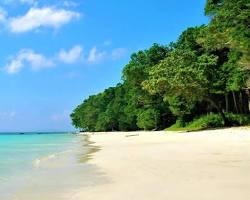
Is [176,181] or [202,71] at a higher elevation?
[202,71]

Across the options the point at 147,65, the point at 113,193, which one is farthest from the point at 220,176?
the point at 147,65

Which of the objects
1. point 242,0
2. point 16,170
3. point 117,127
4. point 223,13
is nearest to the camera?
point 16,170

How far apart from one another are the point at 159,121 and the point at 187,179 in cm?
5361

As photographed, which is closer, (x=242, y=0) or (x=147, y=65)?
(x=242, y=0)

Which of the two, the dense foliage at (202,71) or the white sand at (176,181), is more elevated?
the dense foliage at (202,71)

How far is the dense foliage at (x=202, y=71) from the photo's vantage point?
34562mm

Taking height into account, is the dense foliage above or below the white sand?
above

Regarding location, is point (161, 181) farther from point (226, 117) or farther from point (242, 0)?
point (226, 117)

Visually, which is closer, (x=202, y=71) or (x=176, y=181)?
(x=176, y=181)

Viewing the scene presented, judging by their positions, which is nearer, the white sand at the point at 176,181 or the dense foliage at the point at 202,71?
the white sand at the point at 176,181

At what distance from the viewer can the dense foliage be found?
113 ft

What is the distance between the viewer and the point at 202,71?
138 ft

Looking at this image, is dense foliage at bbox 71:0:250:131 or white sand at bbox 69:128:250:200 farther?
dense foliage at bbox 71:0:250:131

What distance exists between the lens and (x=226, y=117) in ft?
147
